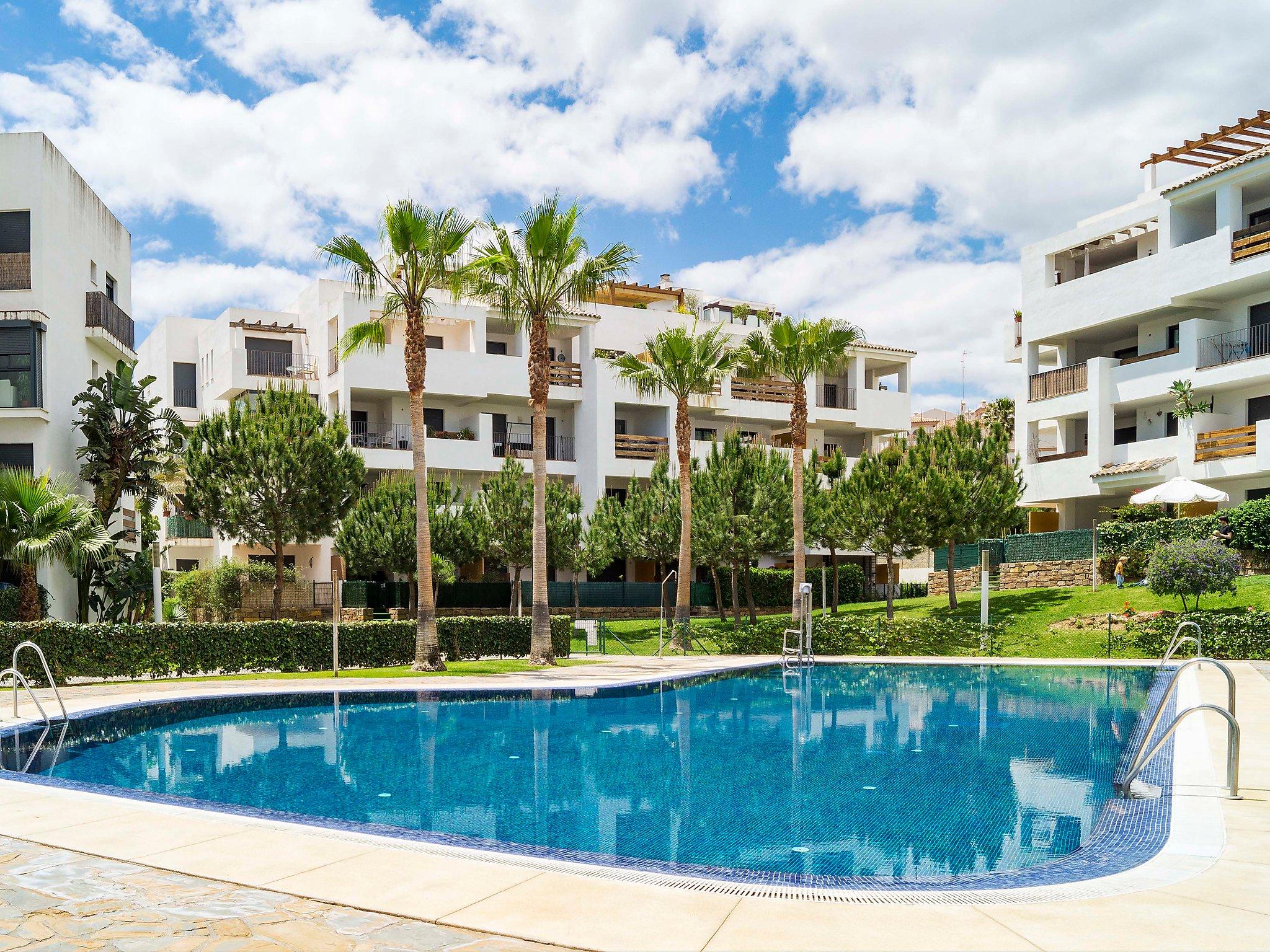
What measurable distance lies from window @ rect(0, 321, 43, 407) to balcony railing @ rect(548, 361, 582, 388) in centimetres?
2083

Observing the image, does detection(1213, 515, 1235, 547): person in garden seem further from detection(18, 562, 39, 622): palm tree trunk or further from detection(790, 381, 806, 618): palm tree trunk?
detection(18, 562, 39, 622): palm tree trunk

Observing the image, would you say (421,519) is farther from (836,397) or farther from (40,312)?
(836,397)

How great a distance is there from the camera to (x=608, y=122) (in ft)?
74.9

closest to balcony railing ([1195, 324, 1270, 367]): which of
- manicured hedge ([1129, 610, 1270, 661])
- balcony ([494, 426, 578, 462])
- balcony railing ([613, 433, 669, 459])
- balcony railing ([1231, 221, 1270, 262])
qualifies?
balcony railing ([1231, 221, 1270, 262])

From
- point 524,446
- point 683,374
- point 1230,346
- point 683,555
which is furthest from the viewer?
point 524,446

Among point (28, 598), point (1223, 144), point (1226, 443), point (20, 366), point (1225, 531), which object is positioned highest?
point (1223, 144)

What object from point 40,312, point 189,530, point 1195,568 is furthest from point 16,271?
point 1195,568

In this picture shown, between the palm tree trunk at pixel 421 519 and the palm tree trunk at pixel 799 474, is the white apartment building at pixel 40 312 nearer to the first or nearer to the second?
the palm tree trunk at pixel 421 519

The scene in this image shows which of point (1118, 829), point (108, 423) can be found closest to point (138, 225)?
point (108, 423)

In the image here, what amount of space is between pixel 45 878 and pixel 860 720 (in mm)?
12275

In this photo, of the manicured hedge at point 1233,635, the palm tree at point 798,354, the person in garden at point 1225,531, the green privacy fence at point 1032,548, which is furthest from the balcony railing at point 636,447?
the manicured hedge at point 1233,635

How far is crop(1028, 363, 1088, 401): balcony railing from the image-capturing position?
3684 cm

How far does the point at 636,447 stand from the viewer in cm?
4353

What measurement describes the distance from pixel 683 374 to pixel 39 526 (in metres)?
16.4
